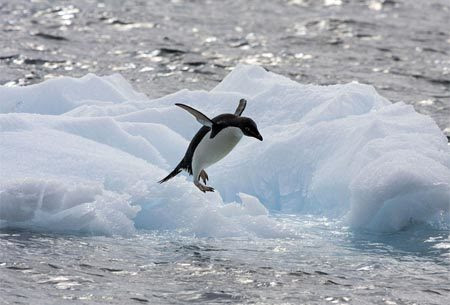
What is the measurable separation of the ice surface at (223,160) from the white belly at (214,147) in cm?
61

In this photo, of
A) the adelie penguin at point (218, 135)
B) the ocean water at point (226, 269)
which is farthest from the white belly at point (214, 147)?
the ocean water at point (226, 269)

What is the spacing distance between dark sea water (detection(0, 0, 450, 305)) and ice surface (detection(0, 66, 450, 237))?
22cm

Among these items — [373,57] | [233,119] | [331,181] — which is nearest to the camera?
[233,119]

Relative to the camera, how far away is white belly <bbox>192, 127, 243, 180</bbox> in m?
6.34

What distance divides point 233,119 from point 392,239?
5.42ft

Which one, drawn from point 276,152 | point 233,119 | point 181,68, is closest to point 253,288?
point 233,119

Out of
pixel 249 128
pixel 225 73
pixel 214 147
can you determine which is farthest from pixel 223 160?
pixel 225 73

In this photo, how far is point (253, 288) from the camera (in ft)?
19.1

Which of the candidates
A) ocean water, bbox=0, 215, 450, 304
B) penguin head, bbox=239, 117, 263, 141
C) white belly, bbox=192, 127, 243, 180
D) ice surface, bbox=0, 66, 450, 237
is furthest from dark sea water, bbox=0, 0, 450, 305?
penguin head, bbox=239, 117, 263, 141

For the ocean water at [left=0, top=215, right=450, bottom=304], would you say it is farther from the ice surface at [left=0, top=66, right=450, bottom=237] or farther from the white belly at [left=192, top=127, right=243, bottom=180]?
the white belly at [left=192, top=127, right=243, bottom=180]

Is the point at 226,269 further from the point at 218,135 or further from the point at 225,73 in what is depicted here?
the point at 225,73

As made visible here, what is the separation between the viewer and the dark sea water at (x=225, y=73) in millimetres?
5832

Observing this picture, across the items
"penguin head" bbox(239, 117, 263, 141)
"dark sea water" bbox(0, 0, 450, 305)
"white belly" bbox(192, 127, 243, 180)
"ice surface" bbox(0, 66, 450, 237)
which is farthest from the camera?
"ice surface" bbox(0, 66, 450, 237)

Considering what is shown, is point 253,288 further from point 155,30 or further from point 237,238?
point 155,30
